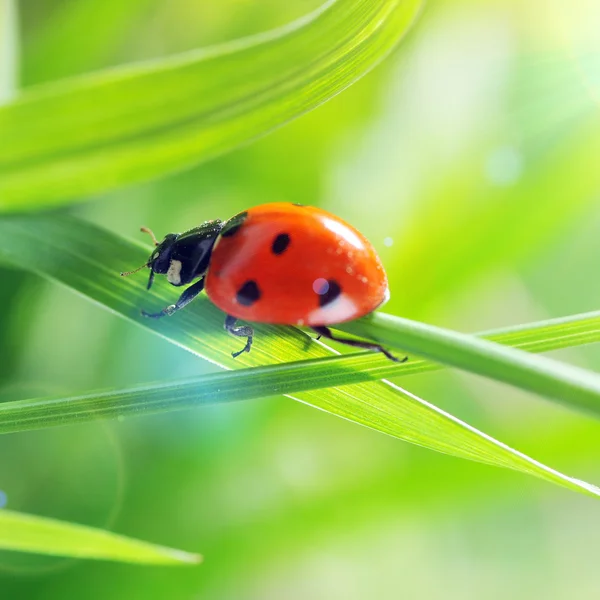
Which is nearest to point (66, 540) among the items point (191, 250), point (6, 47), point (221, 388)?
point (221, 388)

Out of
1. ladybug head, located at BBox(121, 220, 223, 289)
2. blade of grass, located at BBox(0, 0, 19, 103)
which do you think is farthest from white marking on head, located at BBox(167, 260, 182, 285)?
blade of grass, located at BBox(0, 0, 19, 103)

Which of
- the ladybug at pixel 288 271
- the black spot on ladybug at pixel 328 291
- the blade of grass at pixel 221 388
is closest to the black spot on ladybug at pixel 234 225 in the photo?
the ladybug at pixel 288 271

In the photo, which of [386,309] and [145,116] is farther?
[386,309]

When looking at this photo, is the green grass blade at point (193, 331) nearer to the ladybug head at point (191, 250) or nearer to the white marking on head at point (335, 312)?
the white marking on head at point (335, 312)

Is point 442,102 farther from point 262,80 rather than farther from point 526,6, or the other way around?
point 262,80

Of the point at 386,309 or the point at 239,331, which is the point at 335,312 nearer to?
the point at 239,331

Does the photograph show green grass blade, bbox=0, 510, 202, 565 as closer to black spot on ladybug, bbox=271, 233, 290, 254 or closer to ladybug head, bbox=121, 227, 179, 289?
ladybug head, bbox=121, 227, 179, 289


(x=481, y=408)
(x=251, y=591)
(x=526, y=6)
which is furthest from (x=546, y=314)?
(x=251, y=591)
